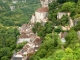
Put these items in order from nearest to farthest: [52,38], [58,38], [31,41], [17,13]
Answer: [58,38], [52,38], [31,41], [17,13]

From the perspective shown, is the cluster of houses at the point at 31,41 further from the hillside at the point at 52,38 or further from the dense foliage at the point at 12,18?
the dense foliage at the point at 12,18

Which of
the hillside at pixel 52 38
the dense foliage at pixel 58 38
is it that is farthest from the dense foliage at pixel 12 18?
the dense foliage at pixel 58 38

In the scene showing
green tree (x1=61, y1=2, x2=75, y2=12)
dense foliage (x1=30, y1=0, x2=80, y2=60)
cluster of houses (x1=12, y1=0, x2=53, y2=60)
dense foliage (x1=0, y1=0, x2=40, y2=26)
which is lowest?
dense foliage (x1=0, y1=0, x2=40, y2=26)

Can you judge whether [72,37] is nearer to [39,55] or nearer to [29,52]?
[39,55]

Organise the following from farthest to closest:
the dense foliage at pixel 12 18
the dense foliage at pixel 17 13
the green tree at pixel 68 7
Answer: the dense foliage at pixel 17 13 → the dense foliage at pixel 12 18 → the green tree at pixel 68 7

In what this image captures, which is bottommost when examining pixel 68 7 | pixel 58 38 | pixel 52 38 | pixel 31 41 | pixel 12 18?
pixel 12 18

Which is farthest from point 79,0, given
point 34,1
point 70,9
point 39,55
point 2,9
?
point 34,1

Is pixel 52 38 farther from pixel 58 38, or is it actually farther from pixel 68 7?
pixel 68 7

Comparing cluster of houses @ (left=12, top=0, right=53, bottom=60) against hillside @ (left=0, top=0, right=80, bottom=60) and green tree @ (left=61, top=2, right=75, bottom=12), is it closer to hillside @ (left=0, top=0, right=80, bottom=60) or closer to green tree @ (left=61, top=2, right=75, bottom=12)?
hillside @ (left=0, top=0, right=80, bottom=60)

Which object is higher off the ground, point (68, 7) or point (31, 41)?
point (68, 7)

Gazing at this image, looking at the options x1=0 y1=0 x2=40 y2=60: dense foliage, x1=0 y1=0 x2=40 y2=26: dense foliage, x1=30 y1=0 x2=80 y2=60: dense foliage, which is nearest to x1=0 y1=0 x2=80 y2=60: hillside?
x1=30 y1=0 x2=80 y2=60: dense foliage

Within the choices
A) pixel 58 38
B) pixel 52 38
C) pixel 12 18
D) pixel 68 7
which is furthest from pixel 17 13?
pixel 58 38
